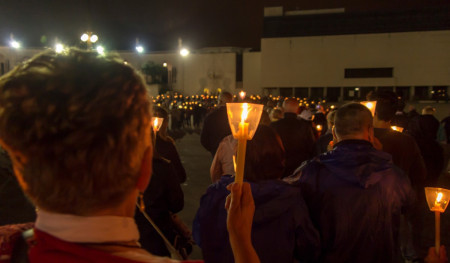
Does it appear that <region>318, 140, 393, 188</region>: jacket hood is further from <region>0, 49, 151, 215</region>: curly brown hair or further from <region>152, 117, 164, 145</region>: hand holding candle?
<region>152, 117, 164, 145</region>: hand holding candle

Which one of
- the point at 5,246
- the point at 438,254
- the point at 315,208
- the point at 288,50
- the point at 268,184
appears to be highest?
the point at 288,50

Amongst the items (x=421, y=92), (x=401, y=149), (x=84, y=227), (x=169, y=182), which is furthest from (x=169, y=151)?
(x=421, y=92)

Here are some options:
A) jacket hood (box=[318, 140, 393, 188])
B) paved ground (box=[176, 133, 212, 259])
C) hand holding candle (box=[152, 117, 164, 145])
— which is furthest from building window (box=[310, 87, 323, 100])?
jacket hood (box=[318, 140, 393, 188])

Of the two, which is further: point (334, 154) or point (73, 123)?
point (334, 154)

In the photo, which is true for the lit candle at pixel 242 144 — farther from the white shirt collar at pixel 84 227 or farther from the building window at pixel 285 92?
the building window at pixel 285 92

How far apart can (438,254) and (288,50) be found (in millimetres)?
44472

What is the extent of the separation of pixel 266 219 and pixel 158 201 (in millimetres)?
1026

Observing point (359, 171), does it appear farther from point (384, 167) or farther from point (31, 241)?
point (31, 241)

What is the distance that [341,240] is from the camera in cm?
243

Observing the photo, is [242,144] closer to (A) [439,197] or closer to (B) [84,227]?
(B) [84,227]

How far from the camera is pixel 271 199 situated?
7.68 ft

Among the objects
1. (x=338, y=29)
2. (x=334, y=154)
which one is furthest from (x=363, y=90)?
(x=334, y=154)

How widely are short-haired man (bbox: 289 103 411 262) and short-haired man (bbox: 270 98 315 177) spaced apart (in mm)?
2945

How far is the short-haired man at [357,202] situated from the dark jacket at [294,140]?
116 inches
